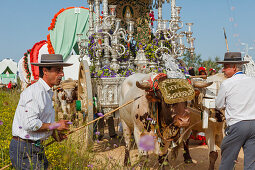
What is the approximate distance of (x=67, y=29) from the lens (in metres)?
17.9

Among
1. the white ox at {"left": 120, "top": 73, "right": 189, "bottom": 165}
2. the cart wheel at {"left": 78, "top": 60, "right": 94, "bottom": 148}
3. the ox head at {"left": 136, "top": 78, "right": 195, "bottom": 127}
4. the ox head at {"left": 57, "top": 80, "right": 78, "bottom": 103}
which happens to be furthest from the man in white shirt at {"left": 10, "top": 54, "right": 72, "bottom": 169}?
the ox head at {"left": 57, "top": 80, "right": 78, "bottom": 103}

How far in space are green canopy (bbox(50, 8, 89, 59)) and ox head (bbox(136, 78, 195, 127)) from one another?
14.3 meters

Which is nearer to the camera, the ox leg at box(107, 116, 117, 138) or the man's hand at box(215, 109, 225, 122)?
the man's hand at box(215, 109, 225, 122)

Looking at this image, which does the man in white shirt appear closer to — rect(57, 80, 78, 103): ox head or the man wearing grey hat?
the man wearing grey hat

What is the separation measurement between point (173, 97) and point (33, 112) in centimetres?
188

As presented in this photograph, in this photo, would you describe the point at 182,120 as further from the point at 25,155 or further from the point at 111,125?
the point at 111,125

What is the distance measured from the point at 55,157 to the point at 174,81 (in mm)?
2072

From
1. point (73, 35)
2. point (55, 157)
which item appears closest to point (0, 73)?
point (73, 35)

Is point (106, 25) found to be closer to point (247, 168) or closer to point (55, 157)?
point (55, 157)

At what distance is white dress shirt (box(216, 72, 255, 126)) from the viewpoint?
11.0 ft

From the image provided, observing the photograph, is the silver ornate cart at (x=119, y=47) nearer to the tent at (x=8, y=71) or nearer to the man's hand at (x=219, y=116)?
the man's hand at (x=219, y=116)

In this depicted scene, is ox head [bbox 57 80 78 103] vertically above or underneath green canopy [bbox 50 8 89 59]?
underneath

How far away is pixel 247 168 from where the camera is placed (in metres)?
3.35

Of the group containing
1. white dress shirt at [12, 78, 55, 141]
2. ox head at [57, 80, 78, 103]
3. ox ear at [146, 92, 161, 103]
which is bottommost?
ox head at [57, 80, 78, 103]
